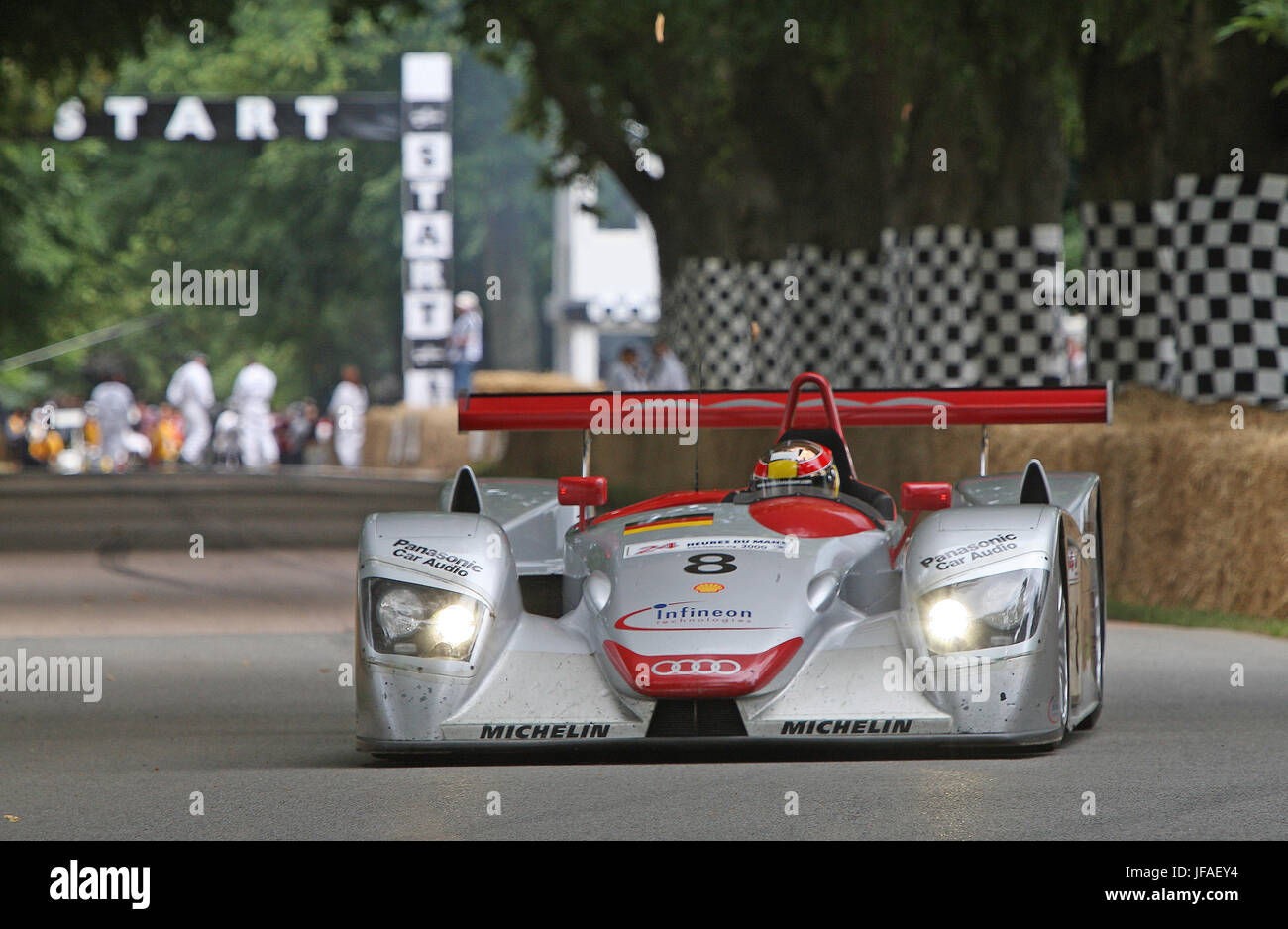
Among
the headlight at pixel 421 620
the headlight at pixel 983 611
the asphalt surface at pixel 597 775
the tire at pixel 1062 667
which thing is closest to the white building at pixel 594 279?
the asphalt surface at pixel 597 775

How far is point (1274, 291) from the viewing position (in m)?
13.0

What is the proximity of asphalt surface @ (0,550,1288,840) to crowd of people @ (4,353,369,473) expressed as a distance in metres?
24.6

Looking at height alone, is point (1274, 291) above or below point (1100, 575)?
above

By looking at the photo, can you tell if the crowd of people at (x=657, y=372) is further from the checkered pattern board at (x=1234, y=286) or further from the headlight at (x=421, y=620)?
the headlight at (x=421, y=620)

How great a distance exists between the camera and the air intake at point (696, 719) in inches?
277

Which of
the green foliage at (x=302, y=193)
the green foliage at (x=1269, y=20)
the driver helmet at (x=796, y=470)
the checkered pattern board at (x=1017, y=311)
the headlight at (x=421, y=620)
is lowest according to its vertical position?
the headlight at (x=421, y=620)

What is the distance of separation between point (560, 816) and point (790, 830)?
0.69 m

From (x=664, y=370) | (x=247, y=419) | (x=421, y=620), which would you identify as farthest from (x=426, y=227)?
(x=421, y=620)

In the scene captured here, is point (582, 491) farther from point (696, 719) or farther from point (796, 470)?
point (696, 719)

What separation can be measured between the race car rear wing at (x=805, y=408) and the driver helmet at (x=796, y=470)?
0.30 m

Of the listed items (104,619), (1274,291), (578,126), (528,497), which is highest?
(578,126)

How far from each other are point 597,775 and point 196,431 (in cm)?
3028
